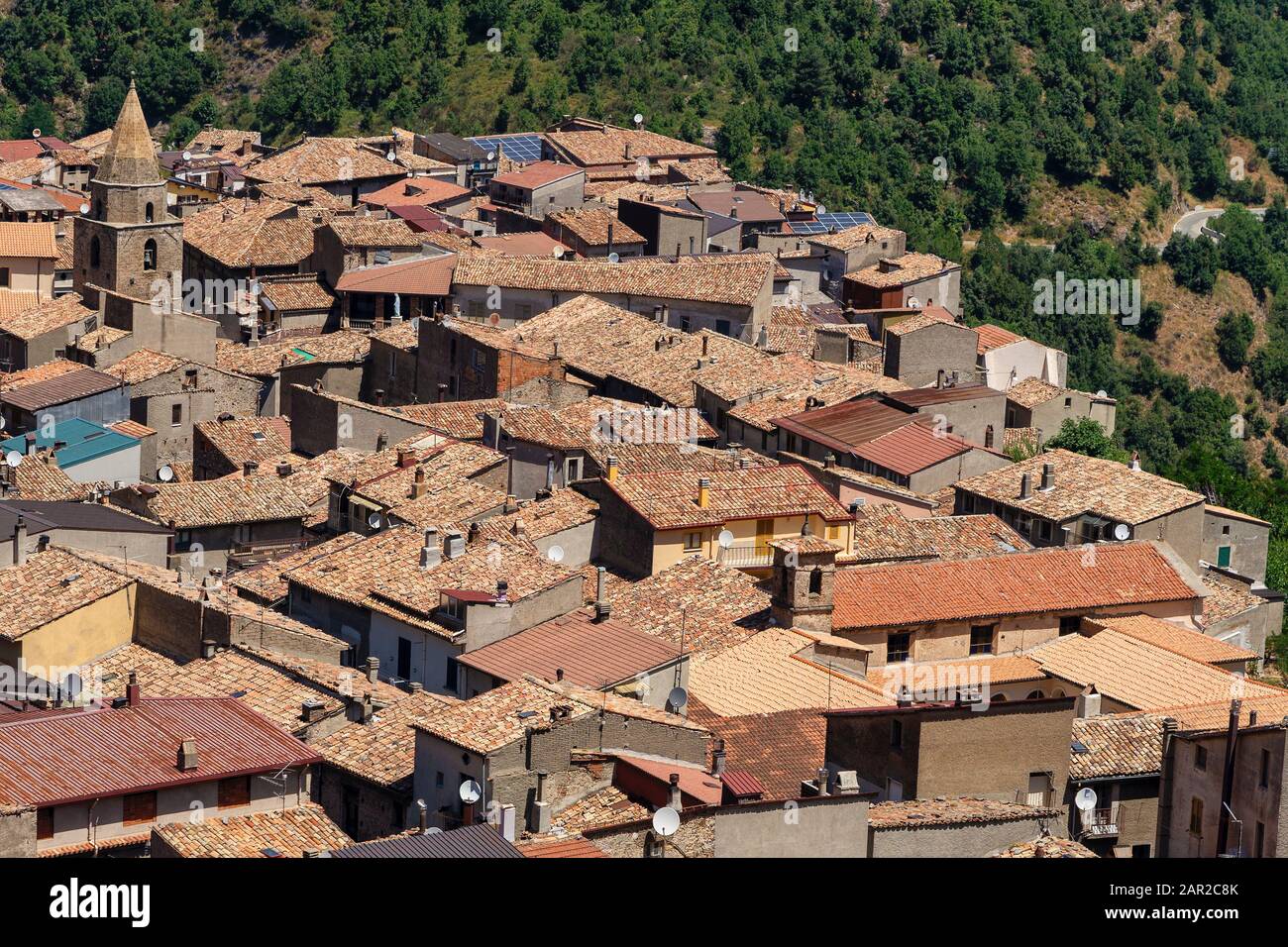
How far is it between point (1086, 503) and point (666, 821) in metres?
24.0

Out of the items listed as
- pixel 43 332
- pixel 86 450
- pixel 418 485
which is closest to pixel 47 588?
pixel 418 485

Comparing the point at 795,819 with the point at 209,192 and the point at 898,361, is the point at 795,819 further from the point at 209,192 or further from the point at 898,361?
the point at 209,192

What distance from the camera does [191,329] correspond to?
6228 centimetres

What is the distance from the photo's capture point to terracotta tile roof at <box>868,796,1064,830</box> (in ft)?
90.7

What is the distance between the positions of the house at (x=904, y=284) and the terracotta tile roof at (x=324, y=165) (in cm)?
2122

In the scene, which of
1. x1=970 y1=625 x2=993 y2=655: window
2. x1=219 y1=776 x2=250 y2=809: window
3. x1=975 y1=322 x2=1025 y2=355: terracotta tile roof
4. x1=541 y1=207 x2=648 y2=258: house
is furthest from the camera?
x1=541 y1=207 x2=648 y2=258: house

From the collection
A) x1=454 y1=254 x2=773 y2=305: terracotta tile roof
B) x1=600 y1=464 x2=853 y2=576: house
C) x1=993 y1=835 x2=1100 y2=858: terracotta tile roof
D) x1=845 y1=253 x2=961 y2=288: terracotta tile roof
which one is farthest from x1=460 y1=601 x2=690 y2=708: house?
x1=845 y1=253 x2=961 y2=288: terracotta tile roof

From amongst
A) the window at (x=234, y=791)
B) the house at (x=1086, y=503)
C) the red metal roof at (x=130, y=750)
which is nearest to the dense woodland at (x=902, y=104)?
the house at (x=1086, y=503)

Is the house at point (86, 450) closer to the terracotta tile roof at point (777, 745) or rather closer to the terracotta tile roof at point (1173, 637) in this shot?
the terracotta tile roof at point (777, 745)

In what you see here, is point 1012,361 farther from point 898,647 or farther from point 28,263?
point 28,263

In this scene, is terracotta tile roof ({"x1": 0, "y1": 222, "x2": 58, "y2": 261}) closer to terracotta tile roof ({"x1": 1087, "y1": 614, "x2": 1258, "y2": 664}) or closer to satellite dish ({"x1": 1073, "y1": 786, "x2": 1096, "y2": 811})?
terracotta tile roof ({"x1": 1087, "y1": 614, "x2": 1258, "y2": 664})

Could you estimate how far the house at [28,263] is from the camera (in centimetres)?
7169

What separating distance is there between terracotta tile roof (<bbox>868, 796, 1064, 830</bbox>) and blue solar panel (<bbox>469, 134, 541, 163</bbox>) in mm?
62535
